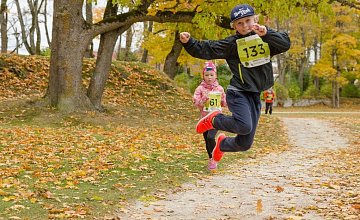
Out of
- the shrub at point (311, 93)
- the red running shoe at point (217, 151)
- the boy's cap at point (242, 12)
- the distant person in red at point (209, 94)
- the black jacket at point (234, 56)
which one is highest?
the boy's cap at point (242, 12)

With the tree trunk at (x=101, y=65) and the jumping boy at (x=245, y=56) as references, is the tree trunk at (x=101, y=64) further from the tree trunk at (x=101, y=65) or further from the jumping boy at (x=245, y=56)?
the jumping boy at (x=245, y=56)

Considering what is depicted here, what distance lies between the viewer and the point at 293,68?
2233 inches

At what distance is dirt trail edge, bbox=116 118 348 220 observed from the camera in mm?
5852

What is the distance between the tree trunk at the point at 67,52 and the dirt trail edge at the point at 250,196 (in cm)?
734

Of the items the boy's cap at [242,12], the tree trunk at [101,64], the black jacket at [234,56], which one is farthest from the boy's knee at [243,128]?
the tree trunk at [101,64]

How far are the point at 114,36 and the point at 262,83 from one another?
11939 millimetres

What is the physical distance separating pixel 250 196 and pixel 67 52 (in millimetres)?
10622

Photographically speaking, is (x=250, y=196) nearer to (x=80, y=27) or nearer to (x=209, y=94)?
(x=209, y=94)

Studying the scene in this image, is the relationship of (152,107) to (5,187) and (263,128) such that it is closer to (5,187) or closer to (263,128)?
(263,128)

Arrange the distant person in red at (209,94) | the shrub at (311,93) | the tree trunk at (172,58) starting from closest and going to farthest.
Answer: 1. the distant person in red at (209,94)
2. the tree trunk at (172,58)
3. the shrub at (311,93)

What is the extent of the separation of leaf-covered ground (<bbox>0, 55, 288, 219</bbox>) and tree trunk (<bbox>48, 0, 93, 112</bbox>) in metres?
0.57

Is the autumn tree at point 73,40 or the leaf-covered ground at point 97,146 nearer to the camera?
the leaf-covered ground at point 97,146

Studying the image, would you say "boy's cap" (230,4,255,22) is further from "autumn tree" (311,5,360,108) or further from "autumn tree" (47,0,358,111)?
"autumn tree" (311,5,360,108)

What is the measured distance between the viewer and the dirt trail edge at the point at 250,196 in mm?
5852
